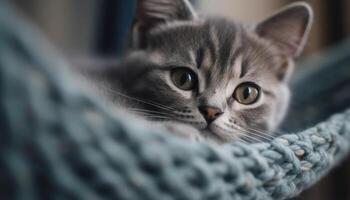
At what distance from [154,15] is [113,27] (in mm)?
516

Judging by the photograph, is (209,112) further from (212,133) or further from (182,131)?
(182,131)

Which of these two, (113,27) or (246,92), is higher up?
(113,27)

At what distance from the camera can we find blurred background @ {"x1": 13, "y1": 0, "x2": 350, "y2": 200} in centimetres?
145

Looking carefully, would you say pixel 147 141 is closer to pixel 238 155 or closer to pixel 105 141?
pixel 105 141

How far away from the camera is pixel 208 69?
877 millimetres

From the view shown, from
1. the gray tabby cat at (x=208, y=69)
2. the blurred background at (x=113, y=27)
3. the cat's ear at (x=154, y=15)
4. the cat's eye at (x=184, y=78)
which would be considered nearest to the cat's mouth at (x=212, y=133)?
the gray tabby cat at (x=208, y=69)

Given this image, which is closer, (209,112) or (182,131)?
(182,131)

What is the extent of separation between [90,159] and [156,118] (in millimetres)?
406

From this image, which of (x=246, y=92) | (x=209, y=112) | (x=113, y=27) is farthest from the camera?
(x=113, y=27)

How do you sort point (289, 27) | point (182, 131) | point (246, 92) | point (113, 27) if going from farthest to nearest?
point (113, 27), point (289, 27), point (246, 92), point (182, 131)

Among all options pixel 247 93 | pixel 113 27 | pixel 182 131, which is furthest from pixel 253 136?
pixel 113 27

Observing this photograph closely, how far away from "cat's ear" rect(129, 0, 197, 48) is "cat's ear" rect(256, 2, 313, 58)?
0.19m

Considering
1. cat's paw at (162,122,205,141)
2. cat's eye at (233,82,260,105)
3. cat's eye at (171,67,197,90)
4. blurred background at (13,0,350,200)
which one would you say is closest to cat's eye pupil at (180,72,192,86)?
cat's eye at (171,67,197,90)

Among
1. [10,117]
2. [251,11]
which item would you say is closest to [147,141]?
[10,117]
